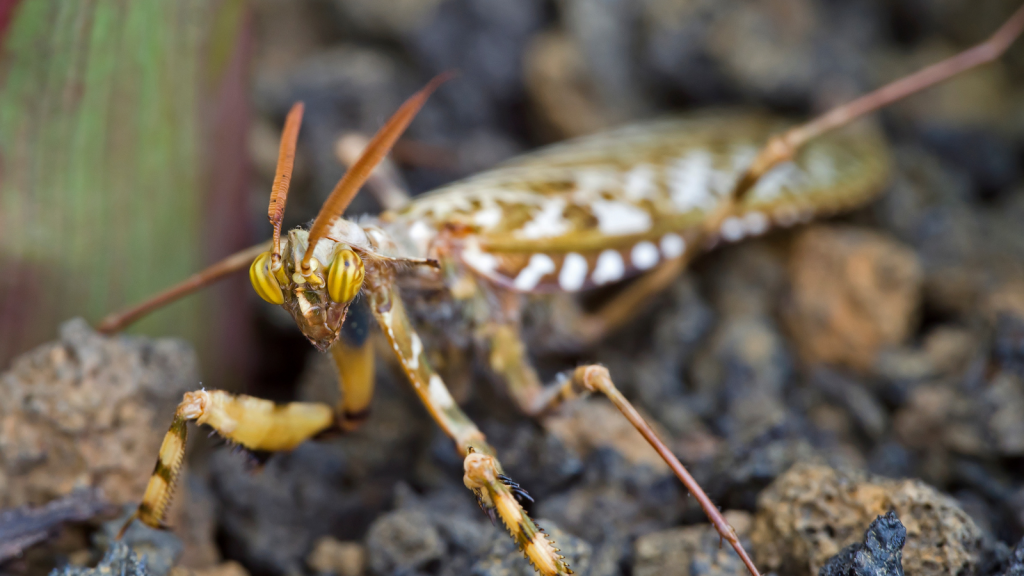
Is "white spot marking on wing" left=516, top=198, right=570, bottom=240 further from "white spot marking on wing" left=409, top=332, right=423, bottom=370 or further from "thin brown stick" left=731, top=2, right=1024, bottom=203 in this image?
"thin brown stick" left=731, top=2, right=1024, bottom=203

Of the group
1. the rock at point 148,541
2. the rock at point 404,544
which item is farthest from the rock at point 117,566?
the rock at point 404,544

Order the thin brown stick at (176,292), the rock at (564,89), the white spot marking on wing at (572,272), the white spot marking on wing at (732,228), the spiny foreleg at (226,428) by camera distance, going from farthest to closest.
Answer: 1. the rock at (564,89)
2. the white spot marking on wing at (732,228)
3. the white spot marking on wing at (572,272)
4. the thin brown stick at (176,292)
5. the spiny foreleg at (226,428)

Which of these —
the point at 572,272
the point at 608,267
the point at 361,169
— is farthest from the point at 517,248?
the point at 361,169

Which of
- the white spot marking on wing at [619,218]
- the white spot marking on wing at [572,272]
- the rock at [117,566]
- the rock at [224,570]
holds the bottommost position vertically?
the rock at [224,570]

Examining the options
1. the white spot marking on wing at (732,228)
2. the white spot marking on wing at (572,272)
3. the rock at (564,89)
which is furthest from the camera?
the rock at (564,89)

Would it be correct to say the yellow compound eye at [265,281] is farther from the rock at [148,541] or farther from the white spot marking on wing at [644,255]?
the white spot marking on wing at [644,255]

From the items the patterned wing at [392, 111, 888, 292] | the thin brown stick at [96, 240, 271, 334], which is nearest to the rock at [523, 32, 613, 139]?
the patterned wing at [392, 111, 888, 292]

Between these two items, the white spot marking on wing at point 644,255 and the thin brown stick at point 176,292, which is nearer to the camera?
the thin brown stick at point 176,292
